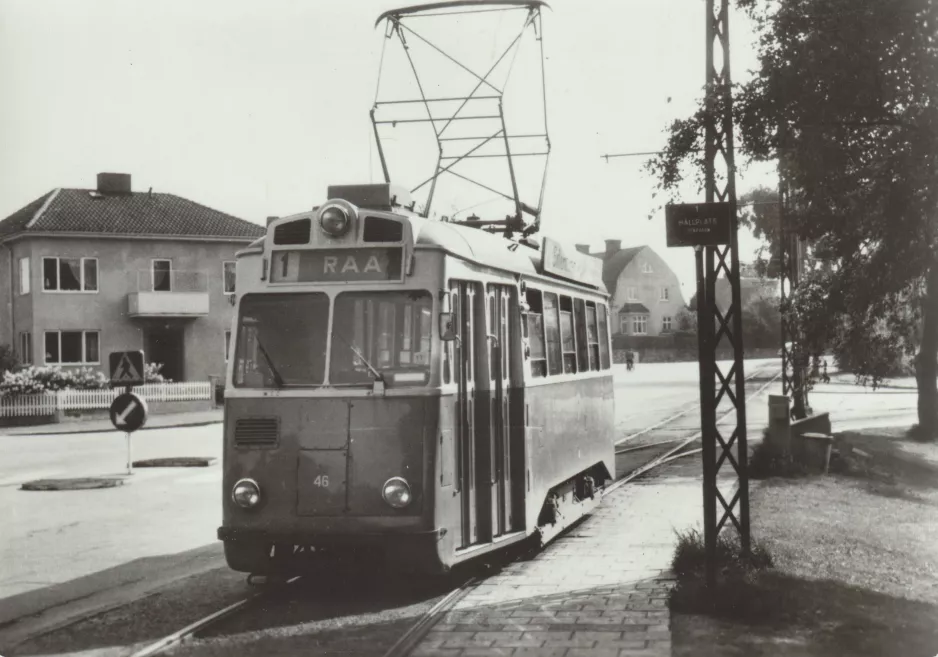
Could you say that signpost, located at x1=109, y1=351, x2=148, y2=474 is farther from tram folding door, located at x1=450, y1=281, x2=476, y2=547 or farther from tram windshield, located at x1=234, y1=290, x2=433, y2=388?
tram folding door, located at x1=450, y1=281, x2=476, y2=547

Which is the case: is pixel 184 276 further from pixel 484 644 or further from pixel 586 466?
pixel 484 644

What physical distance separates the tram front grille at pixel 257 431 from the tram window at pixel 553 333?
311 cm

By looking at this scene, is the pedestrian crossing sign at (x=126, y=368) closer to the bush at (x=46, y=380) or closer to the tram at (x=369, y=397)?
the tram at (x=369, y=397)

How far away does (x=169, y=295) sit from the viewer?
43.7 m

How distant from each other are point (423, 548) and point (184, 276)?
3864cm

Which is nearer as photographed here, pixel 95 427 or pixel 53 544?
pixel 53 544

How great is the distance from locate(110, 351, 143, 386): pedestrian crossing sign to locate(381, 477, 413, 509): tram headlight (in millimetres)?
10168

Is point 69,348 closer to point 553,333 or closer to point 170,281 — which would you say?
point 170,281

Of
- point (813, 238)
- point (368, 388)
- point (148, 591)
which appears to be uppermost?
point (813, 238)

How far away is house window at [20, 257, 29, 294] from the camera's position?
4138 centimetres

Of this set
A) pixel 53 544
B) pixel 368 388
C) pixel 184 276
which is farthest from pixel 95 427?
pixel 368 388

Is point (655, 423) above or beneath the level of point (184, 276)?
beneath

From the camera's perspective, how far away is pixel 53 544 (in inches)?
449

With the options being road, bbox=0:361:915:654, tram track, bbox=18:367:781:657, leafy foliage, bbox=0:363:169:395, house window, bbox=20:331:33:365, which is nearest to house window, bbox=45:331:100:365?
house window, bbox=20:331:33:365
